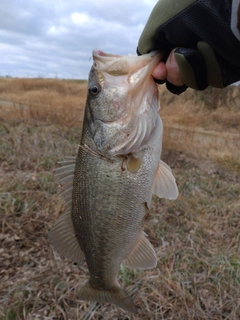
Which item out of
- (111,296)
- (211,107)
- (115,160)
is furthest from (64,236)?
(211,107)

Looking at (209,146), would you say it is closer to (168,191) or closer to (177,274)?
(177,274)

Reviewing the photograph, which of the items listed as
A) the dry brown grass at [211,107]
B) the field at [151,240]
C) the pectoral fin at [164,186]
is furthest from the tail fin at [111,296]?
the dry brown grass at [211,107]

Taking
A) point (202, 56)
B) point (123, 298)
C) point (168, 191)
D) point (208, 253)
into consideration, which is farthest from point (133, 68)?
point (208, 253)

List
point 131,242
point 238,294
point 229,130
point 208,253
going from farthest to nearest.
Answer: point 229,130, point 208,253, point 238,294, point 131,242

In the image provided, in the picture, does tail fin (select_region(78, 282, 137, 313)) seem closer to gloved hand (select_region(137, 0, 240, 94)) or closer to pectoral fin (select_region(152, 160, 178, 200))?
pectoral fin (select_region(152, 160, 178, 200))

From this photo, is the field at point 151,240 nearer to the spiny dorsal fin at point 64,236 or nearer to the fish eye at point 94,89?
the spiny dorsal fin at point 64,236

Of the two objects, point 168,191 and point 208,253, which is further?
point 208,253

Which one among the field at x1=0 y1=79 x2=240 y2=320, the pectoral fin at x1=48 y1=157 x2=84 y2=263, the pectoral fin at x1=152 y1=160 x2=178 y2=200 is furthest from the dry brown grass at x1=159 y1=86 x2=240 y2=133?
the pectoral fin at x1=48 y1=157 x2=84 y2=263
